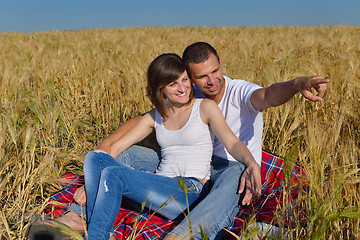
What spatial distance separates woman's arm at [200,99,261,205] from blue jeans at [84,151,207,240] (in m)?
0.26

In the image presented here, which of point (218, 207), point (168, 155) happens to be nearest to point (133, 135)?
point (168, 155)

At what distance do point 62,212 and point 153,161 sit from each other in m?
0.62

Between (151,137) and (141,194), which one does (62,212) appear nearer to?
(141,194)

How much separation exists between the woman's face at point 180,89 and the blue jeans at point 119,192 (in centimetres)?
43

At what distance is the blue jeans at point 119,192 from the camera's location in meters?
1.57

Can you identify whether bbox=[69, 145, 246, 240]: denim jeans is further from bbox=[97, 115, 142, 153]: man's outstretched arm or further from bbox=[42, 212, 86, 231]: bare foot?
bbox=[97, 115, 142, 153]: man's outstretched arm

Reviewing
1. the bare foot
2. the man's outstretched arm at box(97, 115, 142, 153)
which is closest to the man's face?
the man's outstretched arm at box(97, 115, 142, 153)

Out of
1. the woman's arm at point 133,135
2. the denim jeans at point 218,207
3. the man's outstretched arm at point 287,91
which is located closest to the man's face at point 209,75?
the man's outstretched arm at point 287,91

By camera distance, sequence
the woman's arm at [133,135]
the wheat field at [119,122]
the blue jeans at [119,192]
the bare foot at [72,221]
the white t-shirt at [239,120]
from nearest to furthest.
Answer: the wheat field at [119,122] < the blue jeans at [119,192] < the bare foot at [72,221] < the white t-shirt at [239,120] < the woman's arm at [133,135]

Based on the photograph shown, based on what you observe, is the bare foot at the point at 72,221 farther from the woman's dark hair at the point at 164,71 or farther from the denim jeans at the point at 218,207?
the woman's dark hair at the point at 164,71

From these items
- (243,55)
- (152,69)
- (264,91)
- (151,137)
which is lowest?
(151,137)

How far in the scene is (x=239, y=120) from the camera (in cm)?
203

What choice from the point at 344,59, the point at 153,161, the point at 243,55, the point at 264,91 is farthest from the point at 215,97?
the point at 243,55

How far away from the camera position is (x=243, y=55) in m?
3.92
